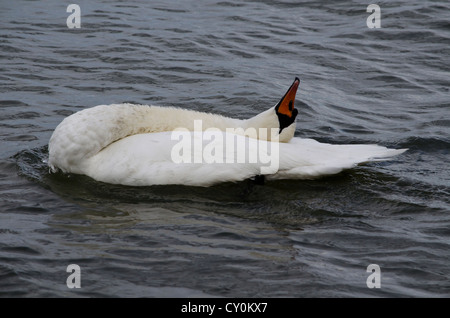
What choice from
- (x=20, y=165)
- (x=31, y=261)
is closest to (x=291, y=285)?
(x=31, y=261)

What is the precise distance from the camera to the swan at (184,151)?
7.03 metres

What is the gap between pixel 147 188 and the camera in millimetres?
7133

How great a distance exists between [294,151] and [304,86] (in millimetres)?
4067

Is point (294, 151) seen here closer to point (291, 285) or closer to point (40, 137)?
point (291, 285)

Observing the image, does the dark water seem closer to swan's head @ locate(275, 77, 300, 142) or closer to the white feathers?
the white feathers

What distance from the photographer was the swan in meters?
7.03

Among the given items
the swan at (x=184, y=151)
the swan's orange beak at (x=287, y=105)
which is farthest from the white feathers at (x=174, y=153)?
the swan's orange beak at (x=287, y=105)

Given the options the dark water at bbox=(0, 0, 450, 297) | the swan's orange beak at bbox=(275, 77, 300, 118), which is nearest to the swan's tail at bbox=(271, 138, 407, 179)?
the dark water at bbox=(0, 0, 450, 297)

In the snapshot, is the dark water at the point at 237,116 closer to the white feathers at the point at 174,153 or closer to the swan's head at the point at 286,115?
the white feathers at the point at 174,153

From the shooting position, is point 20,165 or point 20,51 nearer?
point 20,165

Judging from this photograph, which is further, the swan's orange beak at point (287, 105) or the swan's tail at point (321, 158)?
the swan's orange beak at point (287, 105)

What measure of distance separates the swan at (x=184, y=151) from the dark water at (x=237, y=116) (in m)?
0.17

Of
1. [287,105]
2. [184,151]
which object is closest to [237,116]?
[287,105]

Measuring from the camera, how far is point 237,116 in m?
9.96
